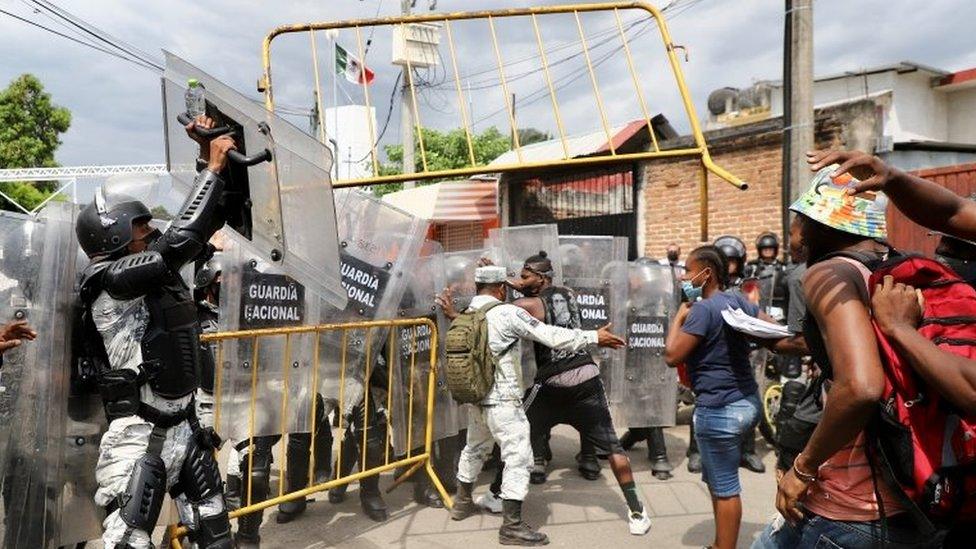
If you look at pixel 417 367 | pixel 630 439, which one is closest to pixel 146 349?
pixel 417 367

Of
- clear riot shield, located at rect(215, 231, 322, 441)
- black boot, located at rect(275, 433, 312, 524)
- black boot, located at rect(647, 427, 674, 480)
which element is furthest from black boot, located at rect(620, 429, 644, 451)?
clear riot shield, located at rect(215, 231, 322, 441)

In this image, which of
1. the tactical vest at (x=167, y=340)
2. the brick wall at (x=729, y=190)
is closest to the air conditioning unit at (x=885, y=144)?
the brick wall at (x=729, y=190)

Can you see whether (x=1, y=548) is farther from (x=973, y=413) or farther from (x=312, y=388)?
(x=973, y=413)

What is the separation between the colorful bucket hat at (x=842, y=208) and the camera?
1856 millimetres

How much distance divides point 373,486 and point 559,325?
1652mm

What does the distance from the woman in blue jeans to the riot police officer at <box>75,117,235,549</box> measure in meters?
2.27

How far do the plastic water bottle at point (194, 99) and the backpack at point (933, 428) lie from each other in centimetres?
240

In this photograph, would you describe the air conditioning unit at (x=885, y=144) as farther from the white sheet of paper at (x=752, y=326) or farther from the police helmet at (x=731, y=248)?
the white sheet of paper at (x=752, y=326)

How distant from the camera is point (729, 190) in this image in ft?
31.4

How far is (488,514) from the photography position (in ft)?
15.3

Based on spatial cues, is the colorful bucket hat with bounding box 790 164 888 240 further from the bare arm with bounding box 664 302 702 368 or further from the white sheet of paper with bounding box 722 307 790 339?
the bare arm with bounding box 664 302 702 368

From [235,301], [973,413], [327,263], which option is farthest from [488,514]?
[973,413]

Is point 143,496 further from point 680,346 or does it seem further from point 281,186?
point 680,346

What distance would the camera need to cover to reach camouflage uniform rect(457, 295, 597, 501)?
163 inches
